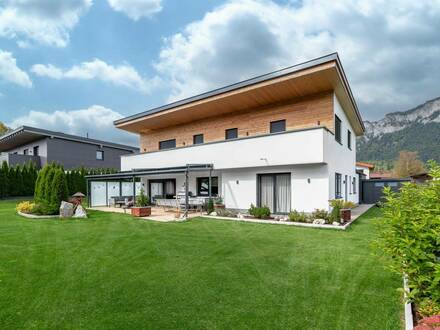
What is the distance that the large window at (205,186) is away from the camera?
645 inches

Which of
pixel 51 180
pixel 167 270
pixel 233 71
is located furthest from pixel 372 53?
pixel 51 180

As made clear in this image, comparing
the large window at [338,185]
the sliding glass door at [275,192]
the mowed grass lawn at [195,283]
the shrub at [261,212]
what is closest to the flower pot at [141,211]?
the mowed grass lawn at [195,283]

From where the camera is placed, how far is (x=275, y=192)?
13430 mm

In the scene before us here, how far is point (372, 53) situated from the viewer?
61.8 ft

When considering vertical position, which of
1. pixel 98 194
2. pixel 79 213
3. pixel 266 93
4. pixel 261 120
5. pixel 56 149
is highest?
pixel 266 93

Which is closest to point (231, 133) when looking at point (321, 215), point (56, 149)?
point (321, 215)

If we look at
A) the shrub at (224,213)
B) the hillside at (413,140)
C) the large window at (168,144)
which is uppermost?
the hillside at (413,140)

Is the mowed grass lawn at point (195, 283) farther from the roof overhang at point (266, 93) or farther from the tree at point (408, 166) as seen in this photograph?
the tree at point (408, 166)

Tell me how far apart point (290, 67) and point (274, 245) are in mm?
8130

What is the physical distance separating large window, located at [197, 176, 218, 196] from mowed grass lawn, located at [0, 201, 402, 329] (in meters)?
8.03

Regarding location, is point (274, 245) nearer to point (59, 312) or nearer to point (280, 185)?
point (59, 312)

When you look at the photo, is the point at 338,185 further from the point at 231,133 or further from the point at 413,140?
the point at 413,140

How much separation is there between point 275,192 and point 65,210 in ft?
33.7

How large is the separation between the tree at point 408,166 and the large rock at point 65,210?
66.6m
